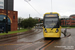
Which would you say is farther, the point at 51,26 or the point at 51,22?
the point at 51,22

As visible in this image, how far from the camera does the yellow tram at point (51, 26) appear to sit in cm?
1434

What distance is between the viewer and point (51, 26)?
14.6m

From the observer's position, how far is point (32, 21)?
45.0 metres

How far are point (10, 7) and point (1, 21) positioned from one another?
120ft

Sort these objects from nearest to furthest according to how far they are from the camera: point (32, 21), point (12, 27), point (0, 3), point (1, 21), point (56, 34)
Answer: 1. point (56, 34)
2. point (1, 21)
3. point (12, 27)
4. point (32, 21)
5. point (0, 3)

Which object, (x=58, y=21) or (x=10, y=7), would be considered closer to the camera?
(x=58, y=21)

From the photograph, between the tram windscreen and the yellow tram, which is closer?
the yellow tram

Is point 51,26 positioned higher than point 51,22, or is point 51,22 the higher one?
point 51,22

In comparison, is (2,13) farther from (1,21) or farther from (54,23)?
(54,23)

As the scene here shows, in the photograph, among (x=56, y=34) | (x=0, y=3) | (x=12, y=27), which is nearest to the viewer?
(x=56, y=34)

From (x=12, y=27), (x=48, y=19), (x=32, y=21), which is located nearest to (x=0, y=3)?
(x=32, y=21)

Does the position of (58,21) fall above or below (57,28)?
above

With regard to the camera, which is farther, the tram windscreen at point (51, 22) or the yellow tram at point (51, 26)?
the tram windscreen at point (51, 22)

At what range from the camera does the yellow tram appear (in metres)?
14.3
